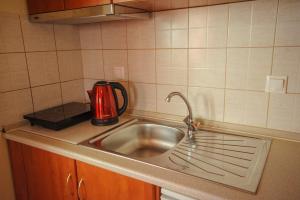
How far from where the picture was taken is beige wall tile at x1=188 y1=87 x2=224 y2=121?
1286 mm

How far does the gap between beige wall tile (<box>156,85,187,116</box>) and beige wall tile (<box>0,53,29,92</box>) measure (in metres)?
0.81

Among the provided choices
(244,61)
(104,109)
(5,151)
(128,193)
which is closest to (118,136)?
(104,109)

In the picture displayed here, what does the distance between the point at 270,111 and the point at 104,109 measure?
34.8 inches

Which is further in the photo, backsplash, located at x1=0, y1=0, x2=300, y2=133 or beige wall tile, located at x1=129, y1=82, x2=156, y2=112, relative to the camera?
beige wall tile, located at x1=129, y1=82, x2=156, y2=112

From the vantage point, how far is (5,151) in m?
1.35

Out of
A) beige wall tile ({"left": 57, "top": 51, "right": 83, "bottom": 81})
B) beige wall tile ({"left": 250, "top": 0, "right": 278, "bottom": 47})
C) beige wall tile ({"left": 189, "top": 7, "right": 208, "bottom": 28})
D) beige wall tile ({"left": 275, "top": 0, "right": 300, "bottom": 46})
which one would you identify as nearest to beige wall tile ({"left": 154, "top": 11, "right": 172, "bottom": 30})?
beige wall tile ({"left": 189, "top": 7, "right": 208, "bottom": 28})

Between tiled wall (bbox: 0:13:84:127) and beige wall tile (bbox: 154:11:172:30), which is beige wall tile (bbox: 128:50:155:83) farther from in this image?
tiled wall (bbox: 0:13:84:127)

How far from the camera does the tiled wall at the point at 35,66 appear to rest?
1312 mm

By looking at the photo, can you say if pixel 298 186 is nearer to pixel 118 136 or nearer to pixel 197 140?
pixel 197 140

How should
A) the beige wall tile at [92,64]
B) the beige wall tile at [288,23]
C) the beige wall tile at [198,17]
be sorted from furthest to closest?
the beige wall tile at [92,64] → the beige wall tile at [198,17] → the beige wall tile at [288,23]

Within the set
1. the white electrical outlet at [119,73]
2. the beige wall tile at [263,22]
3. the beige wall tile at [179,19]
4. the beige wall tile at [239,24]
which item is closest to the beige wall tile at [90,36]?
the white electrical outlet at [119,73]

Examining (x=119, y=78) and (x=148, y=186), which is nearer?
(x=148, y=186)

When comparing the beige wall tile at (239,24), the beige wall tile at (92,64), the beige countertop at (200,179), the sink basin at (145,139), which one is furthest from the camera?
the beige wall tile at (92,64)

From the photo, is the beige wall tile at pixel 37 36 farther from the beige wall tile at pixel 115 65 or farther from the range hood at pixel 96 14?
the beige wall tile at pixel 115 65
